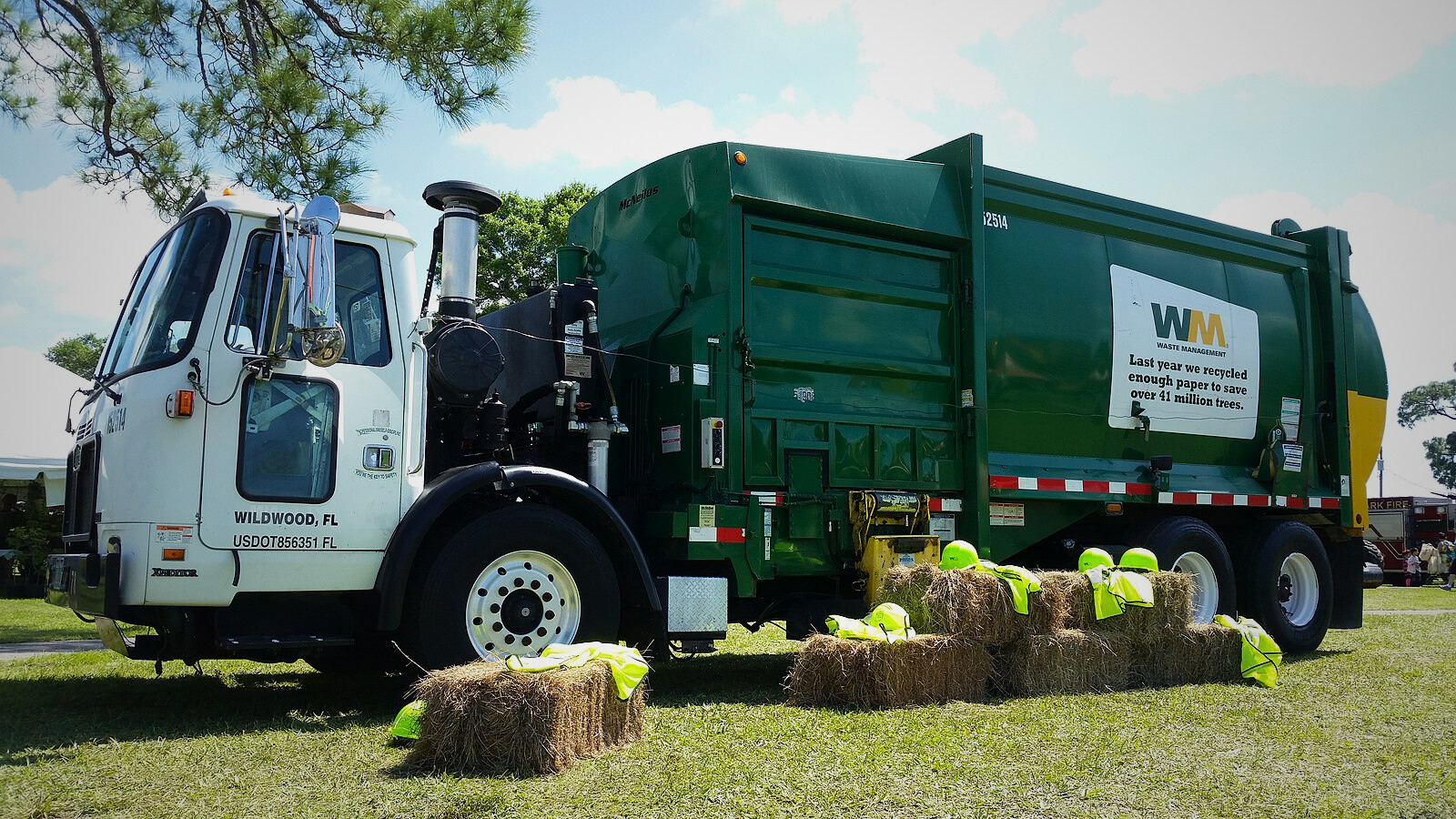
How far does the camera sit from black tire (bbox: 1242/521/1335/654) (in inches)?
364

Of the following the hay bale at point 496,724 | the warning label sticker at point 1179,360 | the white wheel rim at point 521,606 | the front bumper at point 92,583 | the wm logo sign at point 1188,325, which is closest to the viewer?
the hay bale at point 496,724

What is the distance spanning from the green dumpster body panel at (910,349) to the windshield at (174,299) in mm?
2676

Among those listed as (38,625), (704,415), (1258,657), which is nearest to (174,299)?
(704,415)

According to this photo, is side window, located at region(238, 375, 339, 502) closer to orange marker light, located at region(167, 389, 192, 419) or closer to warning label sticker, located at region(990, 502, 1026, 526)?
orange marker light, located at region(167, 389, 192, 419)

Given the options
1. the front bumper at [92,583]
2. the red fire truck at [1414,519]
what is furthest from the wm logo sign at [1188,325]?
the red fire truck at [1414,519]

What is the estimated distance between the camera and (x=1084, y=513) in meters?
8.51

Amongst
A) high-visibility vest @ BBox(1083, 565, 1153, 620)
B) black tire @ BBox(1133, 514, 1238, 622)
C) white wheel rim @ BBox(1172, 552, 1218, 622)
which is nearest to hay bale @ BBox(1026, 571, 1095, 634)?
high-visibility vest @ BBox(1083, 565, 1153, 620)

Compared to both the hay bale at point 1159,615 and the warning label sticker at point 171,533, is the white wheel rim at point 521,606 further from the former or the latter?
the hay bale at point 1159,615

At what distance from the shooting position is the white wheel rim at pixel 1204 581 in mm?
8977

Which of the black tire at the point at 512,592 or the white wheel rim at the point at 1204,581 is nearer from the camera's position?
the black tire at the point at 512,592

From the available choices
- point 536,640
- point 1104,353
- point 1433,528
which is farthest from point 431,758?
point 1433,528

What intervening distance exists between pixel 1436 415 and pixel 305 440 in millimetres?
90241

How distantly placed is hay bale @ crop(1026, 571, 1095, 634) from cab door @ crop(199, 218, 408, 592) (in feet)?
12.8

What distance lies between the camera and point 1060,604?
6.84 metres
